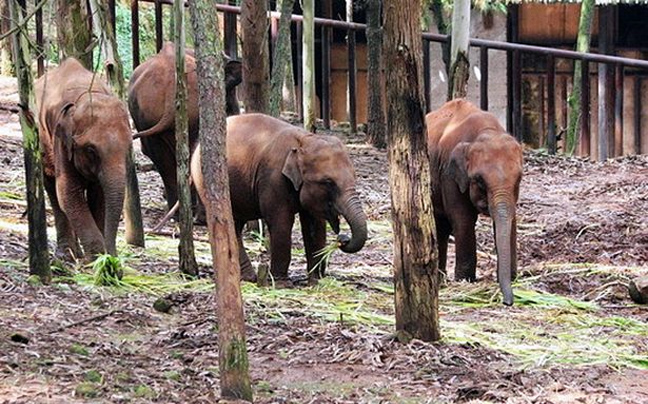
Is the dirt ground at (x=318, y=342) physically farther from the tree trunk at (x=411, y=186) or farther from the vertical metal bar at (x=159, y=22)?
the vertical metal bar at (x=159, y=22)

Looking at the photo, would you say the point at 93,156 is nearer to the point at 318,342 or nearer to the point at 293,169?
the point at 293,169

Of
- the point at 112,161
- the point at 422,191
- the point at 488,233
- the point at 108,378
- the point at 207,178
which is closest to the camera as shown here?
the point at 207,178

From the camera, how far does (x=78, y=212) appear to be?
36.0 feet

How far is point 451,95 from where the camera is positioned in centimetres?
1611

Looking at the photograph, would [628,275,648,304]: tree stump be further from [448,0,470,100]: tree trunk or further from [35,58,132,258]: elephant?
[448,0,470,100]: tree trunk

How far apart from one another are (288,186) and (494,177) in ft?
5.47

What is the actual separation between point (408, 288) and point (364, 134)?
12361 millimetres

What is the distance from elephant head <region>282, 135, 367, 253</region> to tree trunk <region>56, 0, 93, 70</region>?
82.6 inches

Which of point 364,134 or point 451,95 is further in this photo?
point 364,134

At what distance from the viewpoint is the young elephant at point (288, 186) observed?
11078mm

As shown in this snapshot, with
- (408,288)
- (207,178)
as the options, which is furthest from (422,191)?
(207,178)

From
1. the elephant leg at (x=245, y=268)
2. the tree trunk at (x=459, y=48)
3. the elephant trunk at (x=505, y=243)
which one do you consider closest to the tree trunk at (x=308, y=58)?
the tree trunk at (x=459, y=48)

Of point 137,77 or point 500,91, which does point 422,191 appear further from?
point 500,91

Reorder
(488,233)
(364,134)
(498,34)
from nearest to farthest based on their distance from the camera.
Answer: (488,233) → (364,134) → (498,34)
